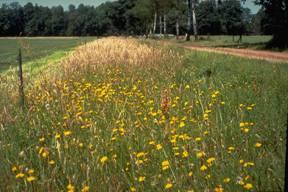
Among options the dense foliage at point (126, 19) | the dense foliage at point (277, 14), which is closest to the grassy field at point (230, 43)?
the dense foliage at point (277, 14)

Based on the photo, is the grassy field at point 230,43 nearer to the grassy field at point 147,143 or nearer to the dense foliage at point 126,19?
the dense foliage at point 126,19

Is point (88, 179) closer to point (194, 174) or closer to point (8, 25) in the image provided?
point (194, 174)

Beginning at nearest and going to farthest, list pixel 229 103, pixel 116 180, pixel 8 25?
pixel 116 180 < pixel 229 103 < pixel 8 25

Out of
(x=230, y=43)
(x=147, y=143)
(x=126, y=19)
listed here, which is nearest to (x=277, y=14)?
(x=230, y=43)

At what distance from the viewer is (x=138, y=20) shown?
129750 mm

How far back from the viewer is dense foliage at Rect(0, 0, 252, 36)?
90.1 meters

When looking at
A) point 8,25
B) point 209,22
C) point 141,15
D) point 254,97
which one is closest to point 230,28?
point 209,22

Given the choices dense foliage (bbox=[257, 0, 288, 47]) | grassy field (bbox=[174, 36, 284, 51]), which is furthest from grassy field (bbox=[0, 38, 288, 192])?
grassy field (bbox=[174, 36, 284, 51])

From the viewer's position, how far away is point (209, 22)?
117938 millimetres

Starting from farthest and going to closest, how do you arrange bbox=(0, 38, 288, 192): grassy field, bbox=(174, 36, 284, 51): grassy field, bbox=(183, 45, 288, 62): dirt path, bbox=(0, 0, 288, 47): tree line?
bbox=(0, 0, 288, 47): tree line < bbox=(174, 36, 284, 51): grassy field < bbox=(183, 45, 288, 62): dirt path < bbox=(0, 38, 288, 192): grassy field

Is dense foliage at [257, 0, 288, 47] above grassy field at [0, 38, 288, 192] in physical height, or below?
above

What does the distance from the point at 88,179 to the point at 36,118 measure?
2.84 m

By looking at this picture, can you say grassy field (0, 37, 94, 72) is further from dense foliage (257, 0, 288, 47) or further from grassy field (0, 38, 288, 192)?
dense foliage (257, 0, 288, 47)

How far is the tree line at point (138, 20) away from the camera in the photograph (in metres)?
86.6
